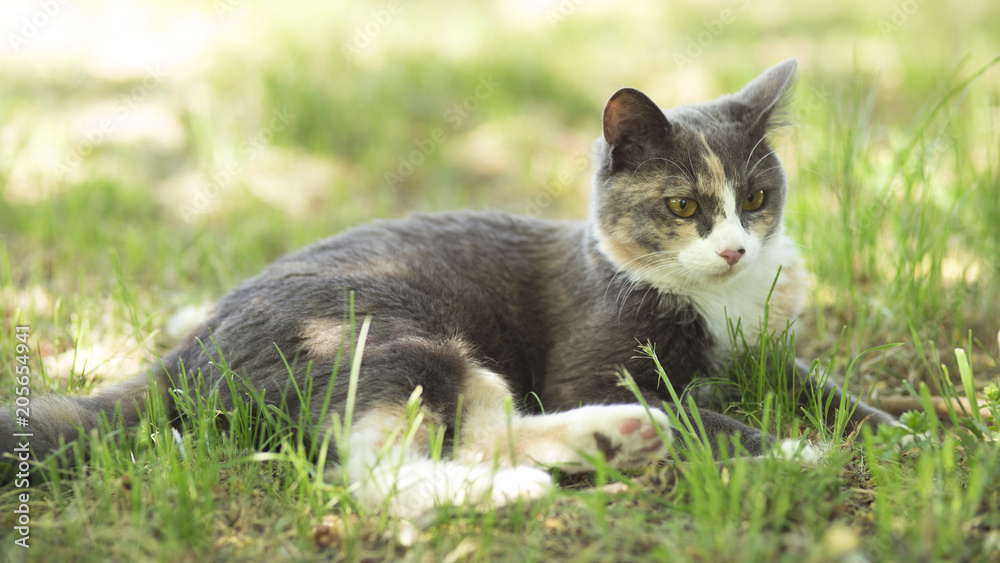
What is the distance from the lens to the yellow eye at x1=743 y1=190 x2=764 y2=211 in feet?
8.12

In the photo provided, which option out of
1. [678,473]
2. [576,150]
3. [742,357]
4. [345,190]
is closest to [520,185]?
[576,150]

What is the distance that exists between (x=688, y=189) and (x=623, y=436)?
955mm

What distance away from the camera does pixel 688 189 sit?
2389mm

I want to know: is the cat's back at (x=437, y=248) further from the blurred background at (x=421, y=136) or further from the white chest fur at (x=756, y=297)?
the blurred background at (x=421, y=136)

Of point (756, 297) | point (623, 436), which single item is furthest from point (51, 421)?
point (756, 297)

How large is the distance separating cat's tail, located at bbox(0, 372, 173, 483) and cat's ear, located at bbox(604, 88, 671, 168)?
182 centimetres

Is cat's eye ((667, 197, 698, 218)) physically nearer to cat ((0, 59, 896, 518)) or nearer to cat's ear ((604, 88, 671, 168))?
cat ((0, 59, 896, 518))

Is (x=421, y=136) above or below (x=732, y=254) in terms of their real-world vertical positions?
above

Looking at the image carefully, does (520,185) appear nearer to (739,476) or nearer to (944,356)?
(944,356)

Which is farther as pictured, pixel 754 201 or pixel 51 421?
pixel 754 201

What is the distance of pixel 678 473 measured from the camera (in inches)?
74.6

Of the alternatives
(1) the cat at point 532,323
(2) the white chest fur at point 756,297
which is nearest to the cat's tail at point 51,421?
(1) the cat at point 532,323

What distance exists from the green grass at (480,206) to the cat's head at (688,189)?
403 mm

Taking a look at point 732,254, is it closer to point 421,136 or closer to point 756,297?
point 756,297
